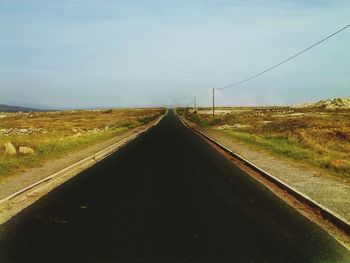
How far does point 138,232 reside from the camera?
23.2ft

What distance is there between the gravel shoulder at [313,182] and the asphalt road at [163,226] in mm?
948

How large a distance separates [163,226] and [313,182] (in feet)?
20.1

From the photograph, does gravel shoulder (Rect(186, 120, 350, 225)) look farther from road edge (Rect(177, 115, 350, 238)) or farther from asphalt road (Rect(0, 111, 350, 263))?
asphalt road (Rect(0, 111, 350, 263))

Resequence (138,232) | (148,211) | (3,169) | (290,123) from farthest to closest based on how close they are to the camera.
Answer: (290,123) → (3,169) → (148,211) → (138,232)

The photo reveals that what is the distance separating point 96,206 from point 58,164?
7825 mm

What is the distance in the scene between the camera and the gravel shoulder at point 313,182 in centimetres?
916

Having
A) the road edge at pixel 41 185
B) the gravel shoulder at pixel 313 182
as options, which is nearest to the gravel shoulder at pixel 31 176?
the road edge at pixel 41 185

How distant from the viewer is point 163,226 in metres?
7.44

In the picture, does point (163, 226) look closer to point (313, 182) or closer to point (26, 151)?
point (313, 182)

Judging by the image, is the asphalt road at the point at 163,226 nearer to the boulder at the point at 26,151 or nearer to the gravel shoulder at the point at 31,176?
the gravel shoulder at the point at 31,176

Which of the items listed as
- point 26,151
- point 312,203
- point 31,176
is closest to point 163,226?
point 312,203

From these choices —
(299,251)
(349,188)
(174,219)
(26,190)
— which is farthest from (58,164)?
(299,251)

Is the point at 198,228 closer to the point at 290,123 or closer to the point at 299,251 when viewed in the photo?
the point at 299,251

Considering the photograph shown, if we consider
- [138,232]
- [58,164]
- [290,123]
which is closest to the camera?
[138,232]
